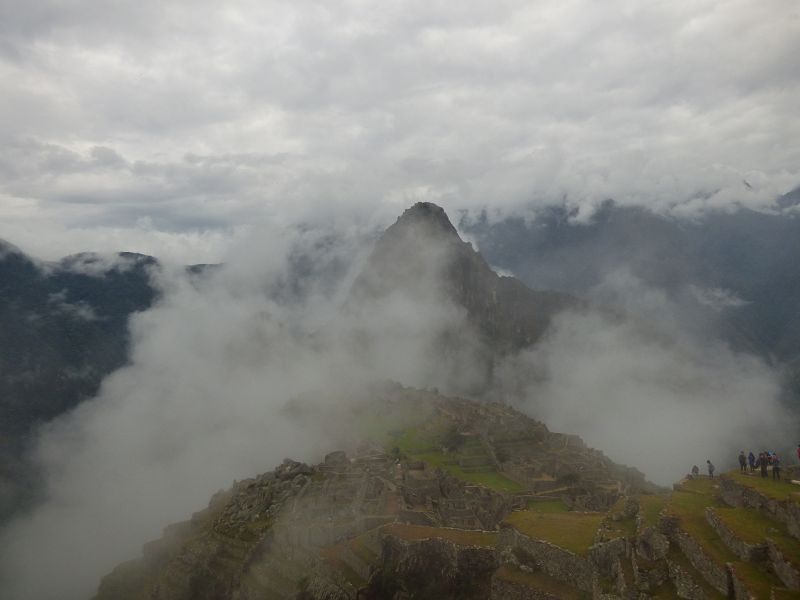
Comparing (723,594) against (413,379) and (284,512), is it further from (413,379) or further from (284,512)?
(413,379)

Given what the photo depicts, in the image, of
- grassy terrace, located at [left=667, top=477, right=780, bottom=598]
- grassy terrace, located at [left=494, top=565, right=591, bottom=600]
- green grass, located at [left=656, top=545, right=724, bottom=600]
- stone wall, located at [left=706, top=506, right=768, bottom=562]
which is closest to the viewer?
grassy terrace, located at [left=667, top=477, right=780, bottom=598]

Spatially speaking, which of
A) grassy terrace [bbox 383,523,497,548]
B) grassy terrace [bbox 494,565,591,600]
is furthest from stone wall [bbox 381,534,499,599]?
grassy terrace [bbox 494,565,591,600]

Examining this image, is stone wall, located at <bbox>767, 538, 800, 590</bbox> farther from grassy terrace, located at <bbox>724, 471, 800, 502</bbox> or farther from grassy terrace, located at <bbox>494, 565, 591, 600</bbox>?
grassy terrace, located at <bbox>494, 565, 591, 600</bbox>

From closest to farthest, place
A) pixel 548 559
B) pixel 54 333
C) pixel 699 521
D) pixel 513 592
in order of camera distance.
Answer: pixel 699 521
pixel 548 559
pixel 513 592
pixel 54 333

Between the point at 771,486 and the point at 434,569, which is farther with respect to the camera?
the point at 434,569

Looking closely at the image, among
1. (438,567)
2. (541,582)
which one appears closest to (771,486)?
(541,582)

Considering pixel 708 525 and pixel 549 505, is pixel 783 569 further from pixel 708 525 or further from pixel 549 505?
pixel 549 505

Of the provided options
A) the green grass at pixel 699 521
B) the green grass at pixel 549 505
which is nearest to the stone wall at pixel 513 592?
the green grass at pixel 699 521

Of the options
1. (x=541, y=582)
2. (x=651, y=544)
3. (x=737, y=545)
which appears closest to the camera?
(x=737, y=545)

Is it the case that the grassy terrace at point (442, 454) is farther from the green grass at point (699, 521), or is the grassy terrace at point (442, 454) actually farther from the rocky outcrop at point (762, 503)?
the rocky outcrop at point (762, 503)
